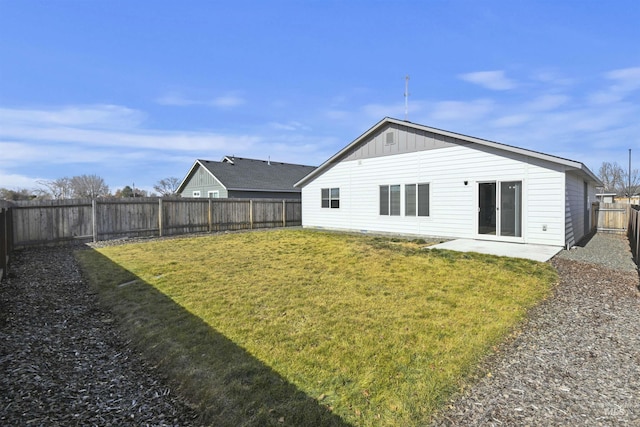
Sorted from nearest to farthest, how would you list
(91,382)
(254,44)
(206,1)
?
(91,382)
(206,1)
(254,44)

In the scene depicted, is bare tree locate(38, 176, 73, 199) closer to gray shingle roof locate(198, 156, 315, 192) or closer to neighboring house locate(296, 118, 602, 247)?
gray shingle roof locate(198, 156, 315, 192)

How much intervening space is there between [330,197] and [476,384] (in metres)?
13.8

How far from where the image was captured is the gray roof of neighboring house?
22812 millimetres

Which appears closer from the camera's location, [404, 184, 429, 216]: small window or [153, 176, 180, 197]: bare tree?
[404, 184, 429, 216]: small window

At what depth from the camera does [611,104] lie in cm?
1723

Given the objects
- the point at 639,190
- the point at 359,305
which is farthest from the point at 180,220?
the point at 639,190

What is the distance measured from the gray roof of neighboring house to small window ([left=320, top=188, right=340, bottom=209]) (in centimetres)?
784

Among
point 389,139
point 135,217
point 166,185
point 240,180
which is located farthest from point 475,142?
point 166,185

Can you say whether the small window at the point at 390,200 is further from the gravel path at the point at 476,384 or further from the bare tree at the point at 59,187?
the bare tree at the point at 59,187

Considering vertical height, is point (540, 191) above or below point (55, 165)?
below

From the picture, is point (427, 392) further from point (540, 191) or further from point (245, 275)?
point (540, 191)

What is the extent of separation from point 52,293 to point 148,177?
46270 mm

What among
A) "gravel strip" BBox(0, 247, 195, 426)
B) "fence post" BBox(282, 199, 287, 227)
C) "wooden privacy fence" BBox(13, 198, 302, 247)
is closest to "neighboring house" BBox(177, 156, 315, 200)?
"fence post" BBox(282, 199, 287, 227)

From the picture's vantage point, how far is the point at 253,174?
25125mm
